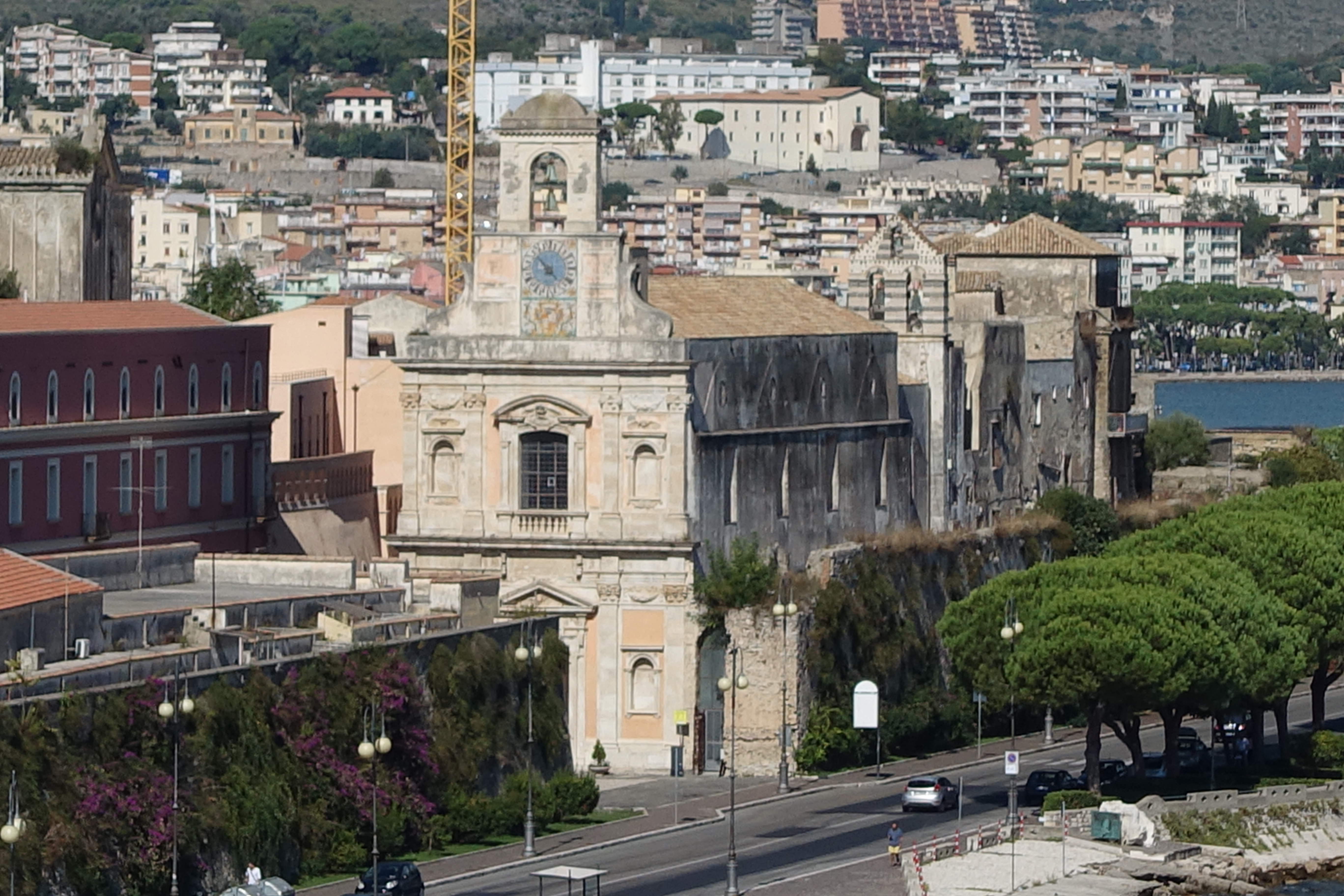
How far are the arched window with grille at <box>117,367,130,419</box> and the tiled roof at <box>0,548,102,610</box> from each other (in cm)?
1404

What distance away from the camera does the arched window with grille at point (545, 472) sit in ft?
285

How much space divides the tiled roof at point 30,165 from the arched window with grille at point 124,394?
17.0 metres

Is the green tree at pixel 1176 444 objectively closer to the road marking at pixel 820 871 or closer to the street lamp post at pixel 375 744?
the road marking at pixel 820 871

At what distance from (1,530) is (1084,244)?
47.0 metres

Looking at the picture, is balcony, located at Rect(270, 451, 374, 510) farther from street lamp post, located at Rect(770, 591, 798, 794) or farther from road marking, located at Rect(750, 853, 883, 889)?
road marking, located at Rect(750, 853, 883, 889)

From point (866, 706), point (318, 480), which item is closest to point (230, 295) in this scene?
point (318, 480)

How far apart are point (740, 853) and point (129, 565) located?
13.9m

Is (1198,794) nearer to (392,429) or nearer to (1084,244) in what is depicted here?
(392,429)

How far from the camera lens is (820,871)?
7112cm

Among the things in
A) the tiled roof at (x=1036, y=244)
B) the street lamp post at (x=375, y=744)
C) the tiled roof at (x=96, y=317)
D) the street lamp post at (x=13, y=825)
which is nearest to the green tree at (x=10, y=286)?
the tiled roof at (x=96, y=317)

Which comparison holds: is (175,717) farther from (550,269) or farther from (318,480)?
(318,480)

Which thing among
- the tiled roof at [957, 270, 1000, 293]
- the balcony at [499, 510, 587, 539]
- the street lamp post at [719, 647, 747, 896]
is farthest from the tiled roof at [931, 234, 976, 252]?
the street lamp post at [719, 647, 747, 896]

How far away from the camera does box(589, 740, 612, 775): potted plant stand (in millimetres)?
84750

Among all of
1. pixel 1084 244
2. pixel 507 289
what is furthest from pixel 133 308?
pixel 1084 244
